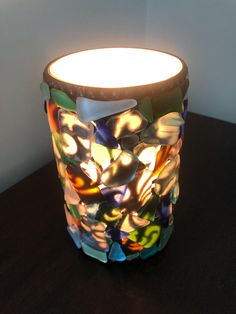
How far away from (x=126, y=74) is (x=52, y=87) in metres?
0.11

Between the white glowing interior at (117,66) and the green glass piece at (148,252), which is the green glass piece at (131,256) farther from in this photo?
the white glowing interior at (117,66)

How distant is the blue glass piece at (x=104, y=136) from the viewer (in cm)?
33

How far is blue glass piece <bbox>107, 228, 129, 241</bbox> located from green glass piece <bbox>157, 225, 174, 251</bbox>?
0.19 ft

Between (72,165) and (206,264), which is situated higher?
(72,165)

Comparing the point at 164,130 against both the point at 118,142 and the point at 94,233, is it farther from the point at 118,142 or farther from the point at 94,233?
the point at 94,233

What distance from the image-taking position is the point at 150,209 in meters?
0.40

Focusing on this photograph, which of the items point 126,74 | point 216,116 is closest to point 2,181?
point 126,74

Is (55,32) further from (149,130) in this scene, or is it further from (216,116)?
(216,116)

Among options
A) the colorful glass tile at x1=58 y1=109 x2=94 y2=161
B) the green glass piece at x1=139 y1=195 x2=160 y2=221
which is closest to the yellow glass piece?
the colorful glass tile at x1=58 y1=109 x2=94 y2=161

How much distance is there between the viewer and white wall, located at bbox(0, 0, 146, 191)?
0.50m

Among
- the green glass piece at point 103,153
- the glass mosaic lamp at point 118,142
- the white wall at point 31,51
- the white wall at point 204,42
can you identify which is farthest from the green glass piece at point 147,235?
the white wall at point 204,42

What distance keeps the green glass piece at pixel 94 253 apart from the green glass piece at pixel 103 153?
0.46 ft

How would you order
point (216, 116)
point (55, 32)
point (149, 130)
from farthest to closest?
point (216, 116)
point (55, 32)
point (149, 130)

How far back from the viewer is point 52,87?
353mm
